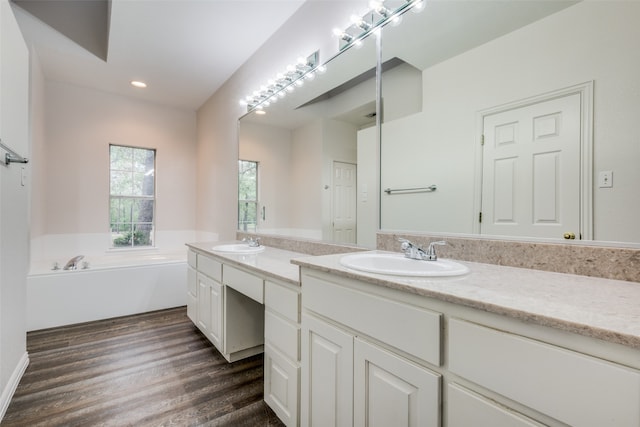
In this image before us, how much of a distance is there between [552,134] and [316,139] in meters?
1.38

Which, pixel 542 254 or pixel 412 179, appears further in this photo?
pixel 412 179

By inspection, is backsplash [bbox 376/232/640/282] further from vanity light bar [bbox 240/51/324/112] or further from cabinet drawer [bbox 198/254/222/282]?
vanity light bar [bbox 240/51/324/112]

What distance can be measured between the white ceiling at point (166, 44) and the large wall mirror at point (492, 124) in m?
0.96

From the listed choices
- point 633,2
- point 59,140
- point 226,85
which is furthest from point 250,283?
point 59,140

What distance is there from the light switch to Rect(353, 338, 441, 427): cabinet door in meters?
0.82

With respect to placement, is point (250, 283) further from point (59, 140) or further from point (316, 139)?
point (59, 140)

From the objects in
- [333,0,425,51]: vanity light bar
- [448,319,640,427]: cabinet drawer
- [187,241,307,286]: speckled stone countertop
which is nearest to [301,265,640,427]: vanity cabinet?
[448,319,640,427]: cabinet drawer

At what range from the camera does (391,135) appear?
166cm

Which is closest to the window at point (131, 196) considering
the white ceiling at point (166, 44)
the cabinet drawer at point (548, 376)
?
the white ceiling at point (166, 44)

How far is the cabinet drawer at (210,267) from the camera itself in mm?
2049

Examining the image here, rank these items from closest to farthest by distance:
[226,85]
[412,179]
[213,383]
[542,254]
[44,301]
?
[542,254]
[412,179]
[213,383]
[44,301]
[226,85]

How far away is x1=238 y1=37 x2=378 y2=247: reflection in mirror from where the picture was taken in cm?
181

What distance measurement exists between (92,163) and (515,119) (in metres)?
4.39

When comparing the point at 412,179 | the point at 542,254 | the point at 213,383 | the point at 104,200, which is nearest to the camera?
the point at 542,254
